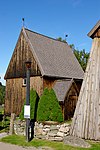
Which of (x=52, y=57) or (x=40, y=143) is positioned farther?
(x=52, y=57)

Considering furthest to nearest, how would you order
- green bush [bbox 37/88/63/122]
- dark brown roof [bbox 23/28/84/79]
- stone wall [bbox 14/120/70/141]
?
dark brown roof [bbox 23/28/84/79], green bush [bbox 37/88/63/122], stone wall [bbox 14/120/70/141]

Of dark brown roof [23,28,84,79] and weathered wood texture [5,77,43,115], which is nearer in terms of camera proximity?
dark brown roof [23,28,84,79]

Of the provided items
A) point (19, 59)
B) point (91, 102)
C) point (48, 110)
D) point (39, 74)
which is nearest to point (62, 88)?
point (39, 74)

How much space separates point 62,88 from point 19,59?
6285 mm

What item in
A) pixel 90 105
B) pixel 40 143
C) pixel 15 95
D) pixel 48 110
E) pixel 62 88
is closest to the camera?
pixel 40 143

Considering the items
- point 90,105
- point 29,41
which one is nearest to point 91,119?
point 90,105

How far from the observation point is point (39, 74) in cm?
2381

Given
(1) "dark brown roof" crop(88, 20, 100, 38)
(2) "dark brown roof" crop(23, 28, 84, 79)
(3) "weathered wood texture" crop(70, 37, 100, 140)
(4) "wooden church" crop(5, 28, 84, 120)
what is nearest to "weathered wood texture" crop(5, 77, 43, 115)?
(4) "wooden church" crop(5, 28, 84, 120)

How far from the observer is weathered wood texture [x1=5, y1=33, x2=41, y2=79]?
25.3m

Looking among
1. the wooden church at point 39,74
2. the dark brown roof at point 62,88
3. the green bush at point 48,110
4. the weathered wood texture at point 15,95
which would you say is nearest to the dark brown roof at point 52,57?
the wooden church at point 39,74

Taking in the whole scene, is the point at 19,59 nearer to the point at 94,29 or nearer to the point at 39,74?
the point at 39,74

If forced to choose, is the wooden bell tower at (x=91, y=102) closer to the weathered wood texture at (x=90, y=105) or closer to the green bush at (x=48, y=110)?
the weathered wood texture at (x=90, y=105)

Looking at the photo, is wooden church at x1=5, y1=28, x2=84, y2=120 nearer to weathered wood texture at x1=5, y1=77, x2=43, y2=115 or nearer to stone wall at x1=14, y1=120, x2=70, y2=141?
weathered wood texture at x1=5, y1=77, x2=43, y2=115

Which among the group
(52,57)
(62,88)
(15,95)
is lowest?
(15,95)
